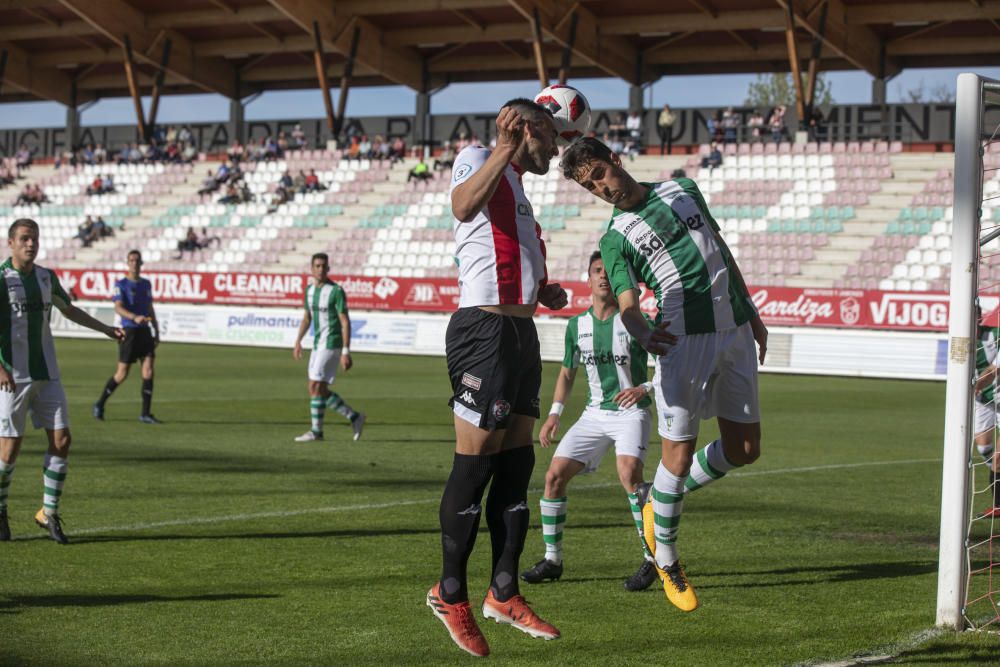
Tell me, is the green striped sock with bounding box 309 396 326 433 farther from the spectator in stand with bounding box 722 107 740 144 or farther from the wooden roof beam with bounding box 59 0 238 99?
the wooden roof beam with bounding box 59 0 238 99

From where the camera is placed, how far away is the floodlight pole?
5.82 metres

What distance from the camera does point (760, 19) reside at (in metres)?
40.8

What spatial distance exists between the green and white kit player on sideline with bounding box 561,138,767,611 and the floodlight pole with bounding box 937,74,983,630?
40.4 inches

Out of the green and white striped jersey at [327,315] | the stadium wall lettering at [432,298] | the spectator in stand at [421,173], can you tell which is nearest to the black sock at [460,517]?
the green and white striped jersey at [327,315]

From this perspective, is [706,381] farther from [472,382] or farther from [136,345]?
[136,345]

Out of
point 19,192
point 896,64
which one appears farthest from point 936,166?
point 19,192

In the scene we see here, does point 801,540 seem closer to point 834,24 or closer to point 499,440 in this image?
point 499,440

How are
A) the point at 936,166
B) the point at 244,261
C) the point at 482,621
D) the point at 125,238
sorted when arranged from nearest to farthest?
the point at 482,621
the point at 936,166
the point at 244,261
the point at 125,238

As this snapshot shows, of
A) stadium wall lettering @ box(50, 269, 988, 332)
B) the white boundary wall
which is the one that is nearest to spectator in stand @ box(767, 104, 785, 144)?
stadium wall lettering @ box(50, 269, 988, 332)

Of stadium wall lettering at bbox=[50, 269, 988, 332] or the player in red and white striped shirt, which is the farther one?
stadium wall lettering at bbox=[50, 269, 988, 332]

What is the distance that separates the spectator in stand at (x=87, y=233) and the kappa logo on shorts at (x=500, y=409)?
4390 centimetres

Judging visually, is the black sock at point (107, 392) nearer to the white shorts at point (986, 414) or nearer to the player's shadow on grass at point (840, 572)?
the white shorts at point (986, 414)

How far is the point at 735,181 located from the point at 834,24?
19.1 ft

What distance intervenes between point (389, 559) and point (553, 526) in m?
1.08
